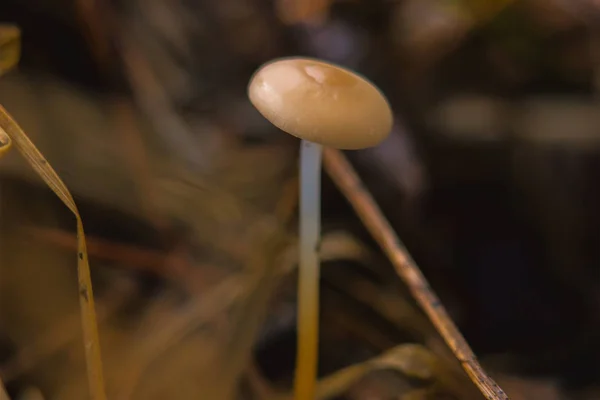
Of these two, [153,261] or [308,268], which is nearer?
[308,268]

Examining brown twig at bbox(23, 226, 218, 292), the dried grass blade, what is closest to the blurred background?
brown twig at bbox(23, 226, 218, 292)

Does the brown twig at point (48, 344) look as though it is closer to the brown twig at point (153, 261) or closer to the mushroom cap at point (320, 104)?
the brown twig at point (153, 261)

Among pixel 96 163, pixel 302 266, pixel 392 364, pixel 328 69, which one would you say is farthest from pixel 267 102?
pixel 96 163

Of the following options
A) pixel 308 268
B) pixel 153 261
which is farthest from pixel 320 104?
pixel 153 261

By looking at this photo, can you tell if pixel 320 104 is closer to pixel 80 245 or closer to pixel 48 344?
pixel 80 245

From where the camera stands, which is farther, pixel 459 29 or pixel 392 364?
pixel 459 29

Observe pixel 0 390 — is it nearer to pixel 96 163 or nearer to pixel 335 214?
pixel 96 163
